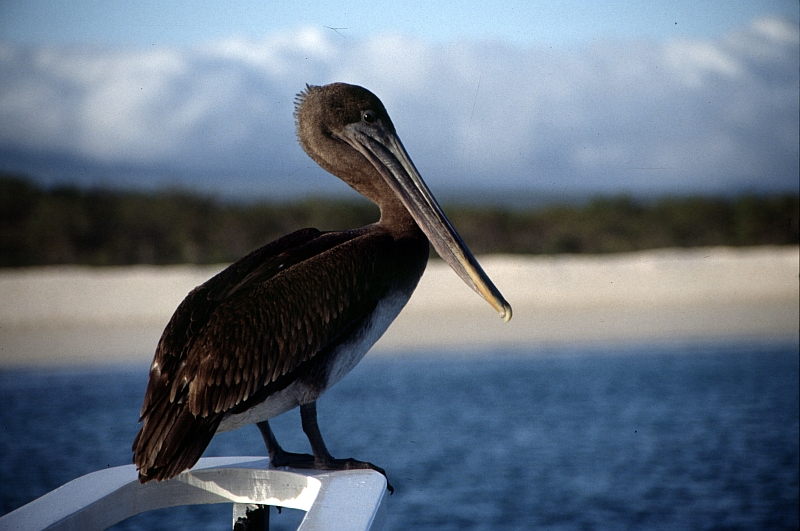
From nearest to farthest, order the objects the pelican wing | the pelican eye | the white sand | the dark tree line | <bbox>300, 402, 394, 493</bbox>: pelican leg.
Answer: the pelican wing
<bbox>300, 402, 394, 493</bbox>: pelican leg
the pelican eye
the white sand
the dark tree line

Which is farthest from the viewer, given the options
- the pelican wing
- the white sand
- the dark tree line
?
the dark tree line

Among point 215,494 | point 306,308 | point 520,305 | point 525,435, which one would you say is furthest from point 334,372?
point 520,305

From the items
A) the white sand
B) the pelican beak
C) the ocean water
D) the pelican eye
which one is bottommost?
the ocean water

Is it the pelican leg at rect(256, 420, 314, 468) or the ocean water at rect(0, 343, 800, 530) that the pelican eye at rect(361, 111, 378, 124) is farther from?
the ocean water at rect(0, 343, 800, 530)

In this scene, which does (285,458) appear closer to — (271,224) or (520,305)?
Answer: (520,305)

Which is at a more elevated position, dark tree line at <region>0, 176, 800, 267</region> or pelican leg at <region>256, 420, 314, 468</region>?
dark tree line at <region>0, 176, 800, 267</region>

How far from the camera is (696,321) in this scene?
14727 mm

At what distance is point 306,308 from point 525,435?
643cm

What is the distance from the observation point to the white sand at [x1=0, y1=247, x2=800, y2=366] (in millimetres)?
13078

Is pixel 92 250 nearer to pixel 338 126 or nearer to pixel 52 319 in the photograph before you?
pixel 52 319

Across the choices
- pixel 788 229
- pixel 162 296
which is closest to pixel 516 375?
pixel 162 296

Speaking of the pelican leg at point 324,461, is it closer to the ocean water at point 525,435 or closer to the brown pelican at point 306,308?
the brown pelican at point 306,308

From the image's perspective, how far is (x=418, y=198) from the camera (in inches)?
91.1

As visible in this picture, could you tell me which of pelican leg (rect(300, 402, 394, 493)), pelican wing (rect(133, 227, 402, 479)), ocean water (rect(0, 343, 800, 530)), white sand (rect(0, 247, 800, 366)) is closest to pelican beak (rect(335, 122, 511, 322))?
pelican wing (rect(133, 227, 402, 479))
